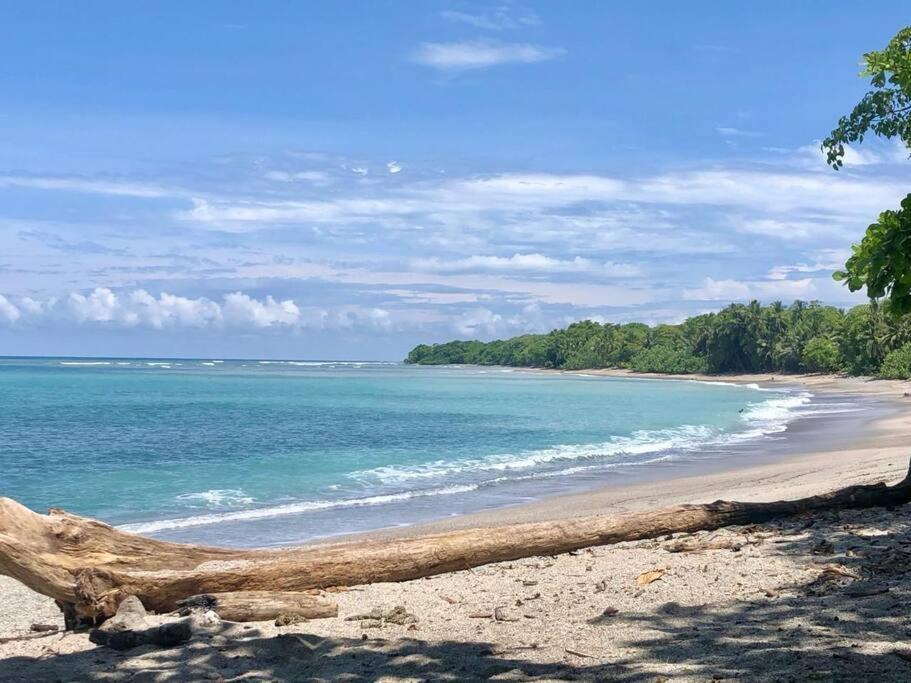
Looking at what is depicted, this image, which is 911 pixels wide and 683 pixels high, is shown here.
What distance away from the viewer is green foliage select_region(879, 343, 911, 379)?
76875 mm

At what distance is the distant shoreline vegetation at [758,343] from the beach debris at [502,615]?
65.1 metres

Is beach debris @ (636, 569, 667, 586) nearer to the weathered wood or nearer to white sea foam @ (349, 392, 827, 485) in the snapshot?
the weathered wood

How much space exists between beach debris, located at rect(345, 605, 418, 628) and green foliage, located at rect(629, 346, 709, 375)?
12290 cm

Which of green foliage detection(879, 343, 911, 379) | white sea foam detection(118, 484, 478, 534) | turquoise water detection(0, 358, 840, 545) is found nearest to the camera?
white sea foam detection(118, 484, 478, 534)

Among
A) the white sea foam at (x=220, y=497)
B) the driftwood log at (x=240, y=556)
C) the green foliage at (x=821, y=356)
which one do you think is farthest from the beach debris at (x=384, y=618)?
the green foliage at (x=821, y=356)

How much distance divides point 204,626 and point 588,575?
10.7ft

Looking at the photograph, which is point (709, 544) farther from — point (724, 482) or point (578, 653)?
point (724, 482)

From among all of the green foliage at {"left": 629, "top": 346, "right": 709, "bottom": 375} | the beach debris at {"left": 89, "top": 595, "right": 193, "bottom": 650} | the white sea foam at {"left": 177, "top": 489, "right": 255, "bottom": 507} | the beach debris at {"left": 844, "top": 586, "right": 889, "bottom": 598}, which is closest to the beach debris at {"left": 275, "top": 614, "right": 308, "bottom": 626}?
the beach debris at {"left": 89, "top": 595, "right": 193, "bottom": 650}

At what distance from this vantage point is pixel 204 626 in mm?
6211

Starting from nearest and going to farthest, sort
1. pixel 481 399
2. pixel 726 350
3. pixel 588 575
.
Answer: pixel 588 575 → pixel 481 399 → pixel 726 350

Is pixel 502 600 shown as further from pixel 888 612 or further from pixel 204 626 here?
pixel 888 612

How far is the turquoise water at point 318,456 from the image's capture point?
17.0 meters

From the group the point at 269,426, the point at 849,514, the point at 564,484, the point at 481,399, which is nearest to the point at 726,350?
the point at 481,399

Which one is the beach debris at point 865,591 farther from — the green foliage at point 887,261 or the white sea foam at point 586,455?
the white sea foam at point 586,455
